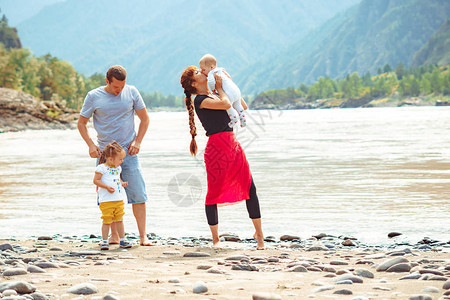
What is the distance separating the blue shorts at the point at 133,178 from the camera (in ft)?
26.5

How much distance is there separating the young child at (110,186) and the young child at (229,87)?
1485 mm

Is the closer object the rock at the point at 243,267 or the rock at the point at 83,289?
the rock at the point at 83,289

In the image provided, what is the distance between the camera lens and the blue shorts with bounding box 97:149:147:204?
26.5 feet

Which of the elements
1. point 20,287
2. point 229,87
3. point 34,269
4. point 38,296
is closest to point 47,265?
point 34,269

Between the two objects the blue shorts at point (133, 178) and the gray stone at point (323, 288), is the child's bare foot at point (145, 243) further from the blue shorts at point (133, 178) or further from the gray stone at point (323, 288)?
the gray stone at point (323, 288)

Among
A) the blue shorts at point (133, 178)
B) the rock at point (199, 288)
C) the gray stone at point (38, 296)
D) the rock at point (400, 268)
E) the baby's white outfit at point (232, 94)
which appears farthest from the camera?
the blue shorts at point (133, 178)

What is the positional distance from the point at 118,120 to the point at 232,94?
5.26 feet

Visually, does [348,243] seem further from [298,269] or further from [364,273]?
[364,273]

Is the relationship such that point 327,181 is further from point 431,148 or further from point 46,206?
point 431,148

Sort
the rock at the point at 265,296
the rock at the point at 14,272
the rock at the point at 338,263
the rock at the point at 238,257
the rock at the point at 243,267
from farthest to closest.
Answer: the rock at the point at 238,257, the rock at the point at 338,263, the rock at the point at 243,267, the rock at the point at 14,272, the rock at the point at 265,296

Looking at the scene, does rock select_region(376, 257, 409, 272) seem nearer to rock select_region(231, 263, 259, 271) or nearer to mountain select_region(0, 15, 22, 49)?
rock select_region(231, 263, 259, 271)

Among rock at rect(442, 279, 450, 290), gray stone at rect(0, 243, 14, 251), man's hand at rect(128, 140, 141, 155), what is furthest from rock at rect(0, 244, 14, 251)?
rock at rect(442, 279, 450, 290)

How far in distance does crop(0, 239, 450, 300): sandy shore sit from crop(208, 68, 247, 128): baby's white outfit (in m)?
1.72

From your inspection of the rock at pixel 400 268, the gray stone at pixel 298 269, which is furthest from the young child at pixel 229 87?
the rock at pixel 400 268
